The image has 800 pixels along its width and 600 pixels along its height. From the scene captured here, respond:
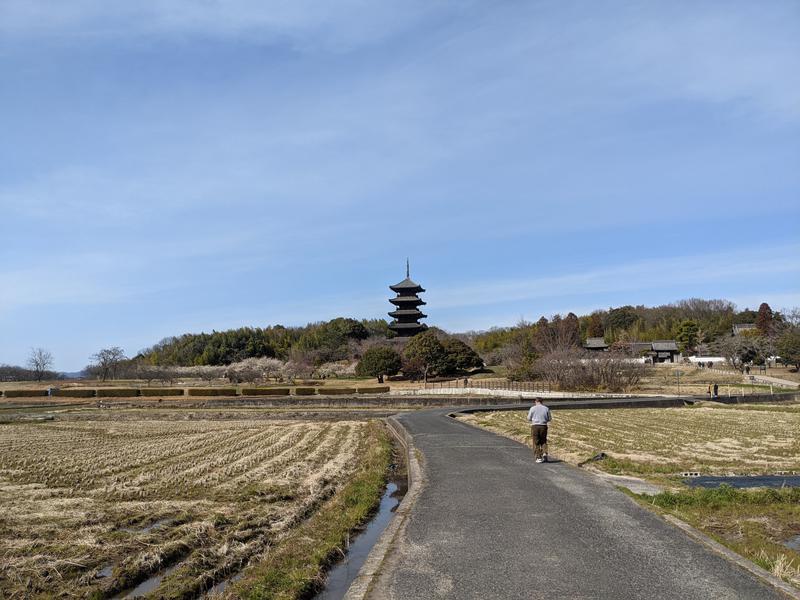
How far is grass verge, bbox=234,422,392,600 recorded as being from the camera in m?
5.99

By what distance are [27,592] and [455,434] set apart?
14300 millimetres

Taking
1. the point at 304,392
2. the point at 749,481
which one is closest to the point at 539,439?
the point at 749,481

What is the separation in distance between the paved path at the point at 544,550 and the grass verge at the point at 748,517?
1.71ft

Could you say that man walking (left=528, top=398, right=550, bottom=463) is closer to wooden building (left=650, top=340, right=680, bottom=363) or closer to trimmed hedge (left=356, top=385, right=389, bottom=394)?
trimmed hedge (left=356, top=385, right=389, bottom=394)

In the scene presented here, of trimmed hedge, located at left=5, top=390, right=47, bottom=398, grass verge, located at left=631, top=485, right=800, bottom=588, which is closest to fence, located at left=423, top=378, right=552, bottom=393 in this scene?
trimmed hedge, located at left=5, top=390, right=47, bottom=398

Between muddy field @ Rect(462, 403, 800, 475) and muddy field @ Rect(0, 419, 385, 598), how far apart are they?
561 cm

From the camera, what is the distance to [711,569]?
6152 millimetres

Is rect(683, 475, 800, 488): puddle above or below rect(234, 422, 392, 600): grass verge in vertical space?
below

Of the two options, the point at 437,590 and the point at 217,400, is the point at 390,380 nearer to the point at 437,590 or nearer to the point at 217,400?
the point at 217,400

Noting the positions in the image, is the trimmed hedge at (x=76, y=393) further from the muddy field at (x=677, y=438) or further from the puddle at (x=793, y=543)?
the puddle at (x=793, y=543)

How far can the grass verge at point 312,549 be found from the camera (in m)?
5.99

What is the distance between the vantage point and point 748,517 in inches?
348

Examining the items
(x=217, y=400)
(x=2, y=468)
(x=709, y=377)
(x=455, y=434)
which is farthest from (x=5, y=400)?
(x=709, y=377)

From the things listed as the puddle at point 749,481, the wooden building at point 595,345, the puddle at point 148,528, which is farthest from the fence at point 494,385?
the puddle at point 148,528
